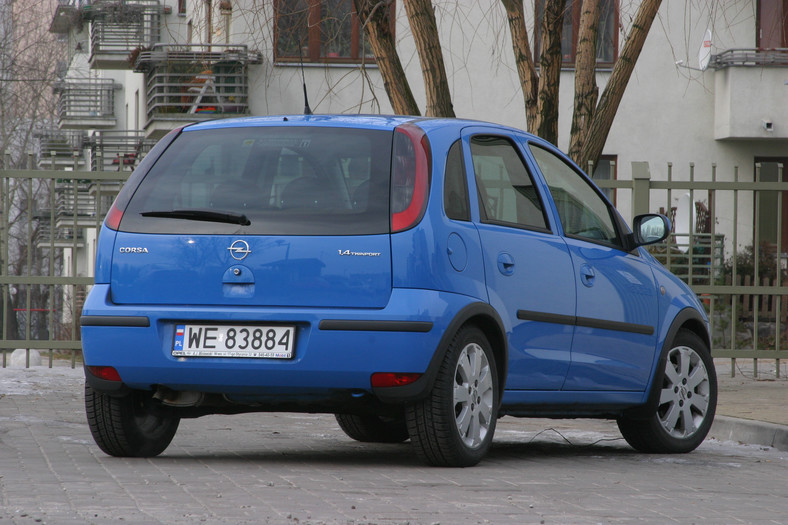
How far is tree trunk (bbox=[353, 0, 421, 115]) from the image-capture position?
11414 mm

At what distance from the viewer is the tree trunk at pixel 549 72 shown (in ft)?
37.1

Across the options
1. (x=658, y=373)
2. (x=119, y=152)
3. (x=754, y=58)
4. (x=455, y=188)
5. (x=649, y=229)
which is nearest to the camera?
(x=455, y=188)

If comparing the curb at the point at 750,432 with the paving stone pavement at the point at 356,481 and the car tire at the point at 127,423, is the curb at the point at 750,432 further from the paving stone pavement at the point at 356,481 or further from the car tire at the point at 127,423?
the car tire at the point at 127,423

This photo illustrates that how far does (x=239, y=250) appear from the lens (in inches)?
231

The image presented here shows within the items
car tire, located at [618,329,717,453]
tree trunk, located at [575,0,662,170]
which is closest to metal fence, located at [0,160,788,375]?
tree trunk, located at [575,0,662,170]

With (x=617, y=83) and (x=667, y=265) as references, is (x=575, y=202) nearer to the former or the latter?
(x=617, y=83)

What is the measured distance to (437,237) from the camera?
5.80m

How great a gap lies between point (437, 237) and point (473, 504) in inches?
51.3

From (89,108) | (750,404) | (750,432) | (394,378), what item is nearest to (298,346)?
(394,378)

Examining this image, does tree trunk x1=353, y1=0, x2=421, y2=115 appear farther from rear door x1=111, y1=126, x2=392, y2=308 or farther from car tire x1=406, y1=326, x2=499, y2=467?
car tire x1=406, y1=326, x2=499, y2=467

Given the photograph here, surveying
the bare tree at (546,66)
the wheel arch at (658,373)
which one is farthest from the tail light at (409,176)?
the bare tree at (546,66)

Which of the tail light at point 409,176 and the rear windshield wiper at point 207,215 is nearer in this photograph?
the tail light at point 409,176

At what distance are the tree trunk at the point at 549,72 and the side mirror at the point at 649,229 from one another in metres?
4.00

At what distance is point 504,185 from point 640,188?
556cm
